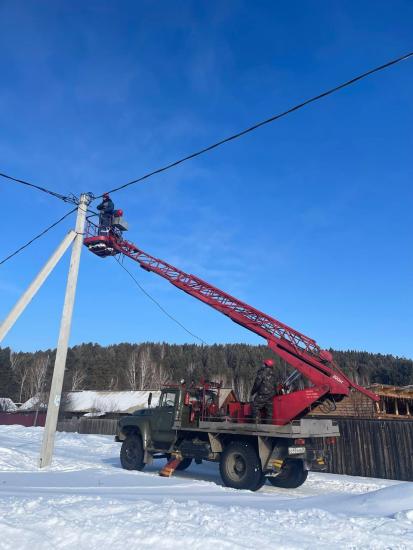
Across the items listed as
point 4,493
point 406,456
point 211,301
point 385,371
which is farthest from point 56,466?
point 385,371

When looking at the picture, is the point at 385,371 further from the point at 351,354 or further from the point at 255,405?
the point at 255,405

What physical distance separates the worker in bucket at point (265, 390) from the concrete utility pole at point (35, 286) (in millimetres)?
7051

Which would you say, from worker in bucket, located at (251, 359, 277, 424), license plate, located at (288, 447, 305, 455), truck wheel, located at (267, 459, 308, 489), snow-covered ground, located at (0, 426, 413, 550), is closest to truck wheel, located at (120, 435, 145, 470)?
worker in bucket, located at (251, 359, 277, 424)

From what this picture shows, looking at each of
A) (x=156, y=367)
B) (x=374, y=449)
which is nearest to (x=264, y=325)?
(x=374, y=449)

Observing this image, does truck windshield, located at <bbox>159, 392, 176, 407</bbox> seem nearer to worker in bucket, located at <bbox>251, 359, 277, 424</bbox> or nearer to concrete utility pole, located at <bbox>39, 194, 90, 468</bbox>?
worker in bucket, located at <bbox>251, 359, 277, 424</bbox>

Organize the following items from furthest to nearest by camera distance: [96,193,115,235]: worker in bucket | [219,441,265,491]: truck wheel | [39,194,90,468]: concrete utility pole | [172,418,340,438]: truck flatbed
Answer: [96,193,115,235]: worker in bucket, [39,194,90,468]: concrete utility pole, [172,418,340,438]: truck flatbed, [219,441,265,491]: truck wheel

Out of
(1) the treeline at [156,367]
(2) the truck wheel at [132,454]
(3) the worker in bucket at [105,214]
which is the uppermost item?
(1) the treeline at [156,367]

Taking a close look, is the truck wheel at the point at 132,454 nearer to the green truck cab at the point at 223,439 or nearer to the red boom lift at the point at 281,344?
the green truck cab at the point at 223,439

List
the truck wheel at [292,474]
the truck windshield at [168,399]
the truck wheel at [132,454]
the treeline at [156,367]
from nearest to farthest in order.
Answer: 1. the truck wheel at [292,474]
2. the truck wheel at [132,454]
3. the truck windshield at [168,399]
4. the treeline at [156,367]

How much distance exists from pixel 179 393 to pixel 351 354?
83149 millimetres

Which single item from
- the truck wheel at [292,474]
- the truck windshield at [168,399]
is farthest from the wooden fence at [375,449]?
the truck windshield at [168,399]

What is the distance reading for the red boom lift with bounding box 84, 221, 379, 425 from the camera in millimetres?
12289

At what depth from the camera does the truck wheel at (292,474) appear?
12570 mm

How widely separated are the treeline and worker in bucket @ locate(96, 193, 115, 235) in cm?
5373
